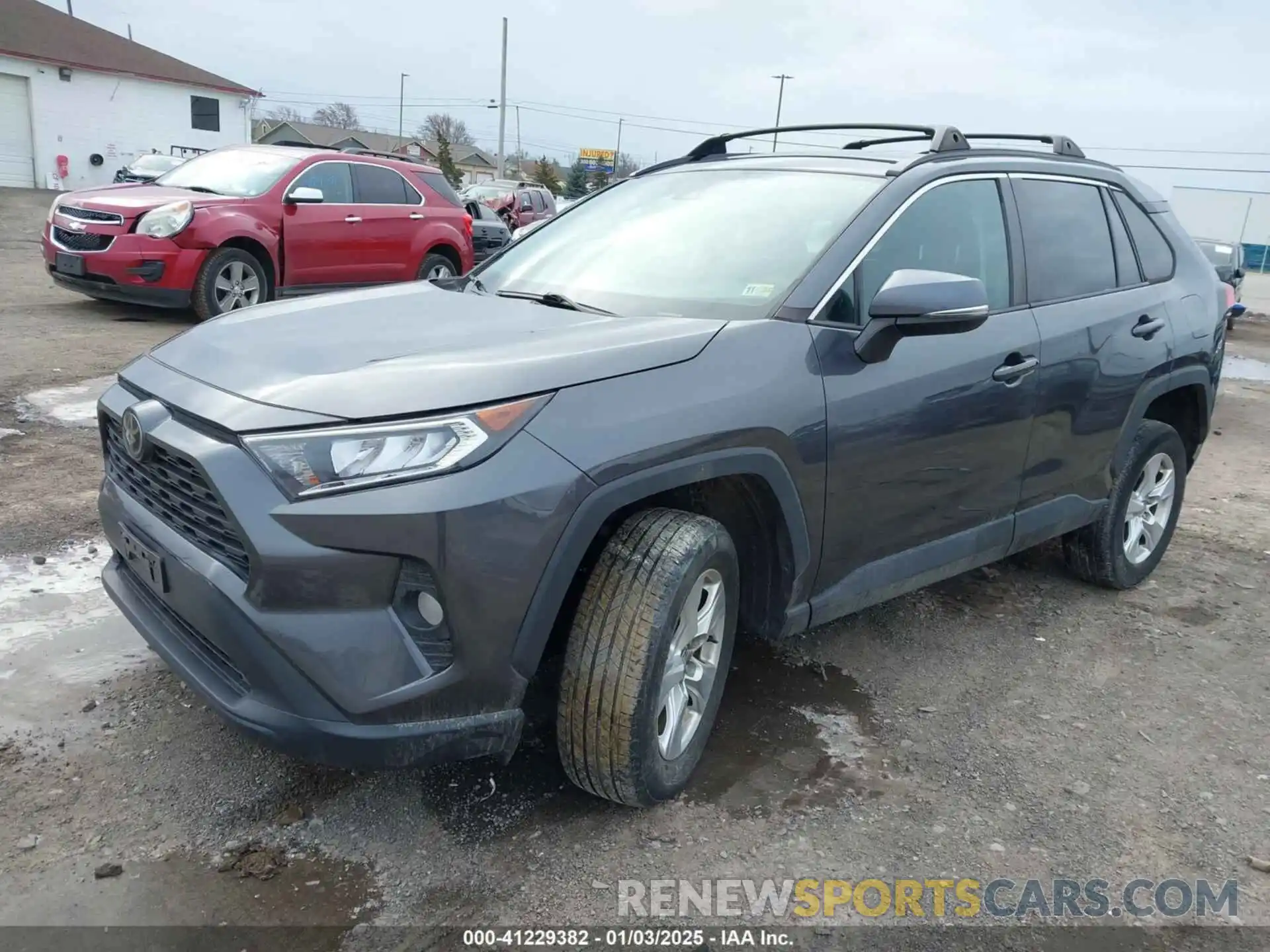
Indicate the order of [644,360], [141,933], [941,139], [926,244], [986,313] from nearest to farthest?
[141,933]
[644,360]
[986,313]
[926,244]
[941,139]

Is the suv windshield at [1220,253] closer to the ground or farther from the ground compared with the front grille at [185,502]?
farther from the ground

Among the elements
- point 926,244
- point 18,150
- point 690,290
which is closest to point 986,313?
point 926,244

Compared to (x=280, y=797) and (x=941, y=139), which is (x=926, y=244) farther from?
(x=280, y=797)

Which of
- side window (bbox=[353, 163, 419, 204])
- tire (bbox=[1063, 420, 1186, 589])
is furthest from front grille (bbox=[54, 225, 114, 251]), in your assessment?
tire (bbox=[1063, 420, 1186, 589])

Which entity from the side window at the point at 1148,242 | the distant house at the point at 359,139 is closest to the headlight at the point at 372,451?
the side window at the point at 1148,242

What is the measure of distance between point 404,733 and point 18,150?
33220 millimetres

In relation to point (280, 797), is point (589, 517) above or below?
above

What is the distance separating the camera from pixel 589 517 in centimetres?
228

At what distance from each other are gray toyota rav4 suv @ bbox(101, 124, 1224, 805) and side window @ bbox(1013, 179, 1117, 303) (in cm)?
2

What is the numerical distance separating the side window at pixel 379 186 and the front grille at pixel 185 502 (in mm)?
8103

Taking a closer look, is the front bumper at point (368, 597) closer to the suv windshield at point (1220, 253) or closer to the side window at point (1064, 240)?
the side window at point (1064, 240)

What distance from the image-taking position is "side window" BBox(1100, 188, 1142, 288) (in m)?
4.11

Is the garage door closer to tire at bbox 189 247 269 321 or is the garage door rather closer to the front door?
tire at bbox 189 247 269 321

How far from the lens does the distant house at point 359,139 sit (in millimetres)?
67062
